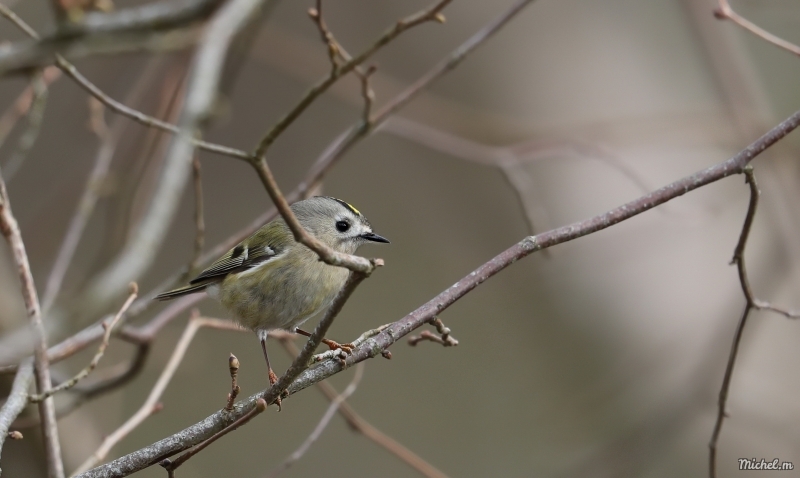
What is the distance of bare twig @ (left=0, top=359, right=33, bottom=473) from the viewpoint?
121 centimetres

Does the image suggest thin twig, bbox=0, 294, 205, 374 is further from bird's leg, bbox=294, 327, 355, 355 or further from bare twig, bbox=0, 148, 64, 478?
bird's leg, bbox=294, 327, 355, 355

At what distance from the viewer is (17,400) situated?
1317 mm

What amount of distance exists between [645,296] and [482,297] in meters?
0.95

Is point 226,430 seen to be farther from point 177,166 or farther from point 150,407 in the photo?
point 177,166

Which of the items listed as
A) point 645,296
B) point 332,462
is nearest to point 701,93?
point 645,296

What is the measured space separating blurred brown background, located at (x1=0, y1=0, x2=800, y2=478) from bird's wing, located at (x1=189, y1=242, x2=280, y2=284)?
0.63 meters

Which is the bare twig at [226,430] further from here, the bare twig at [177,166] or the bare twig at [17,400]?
the bare twig at [177,166]

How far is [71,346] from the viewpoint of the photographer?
176 centimetres

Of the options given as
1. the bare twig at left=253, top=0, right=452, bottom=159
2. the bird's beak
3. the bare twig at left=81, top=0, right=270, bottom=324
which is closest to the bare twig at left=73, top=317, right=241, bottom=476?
the bare twig at left=81, top=0, right=270, bottom=324

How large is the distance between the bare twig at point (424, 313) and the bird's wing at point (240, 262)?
0.93m

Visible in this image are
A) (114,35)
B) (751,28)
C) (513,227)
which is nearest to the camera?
(751,28)

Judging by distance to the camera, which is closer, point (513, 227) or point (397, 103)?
point (397, 103)

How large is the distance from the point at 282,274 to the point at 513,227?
77.0 inches

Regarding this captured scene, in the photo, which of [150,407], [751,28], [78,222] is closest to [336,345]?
[150,407]
